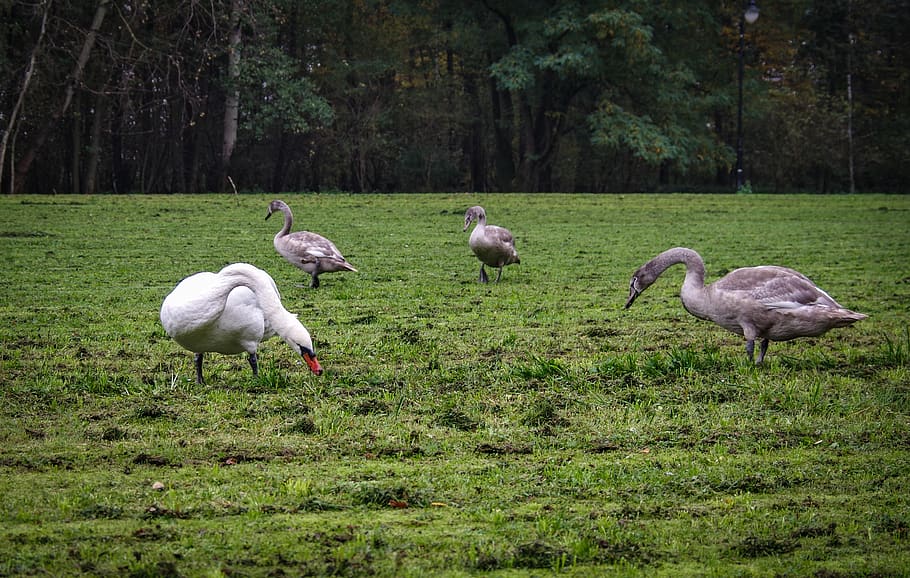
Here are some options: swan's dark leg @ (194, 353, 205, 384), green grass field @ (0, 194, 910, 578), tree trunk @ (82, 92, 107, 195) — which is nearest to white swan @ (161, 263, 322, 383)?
swan's dark leg @ (194, 353, 205, 384)

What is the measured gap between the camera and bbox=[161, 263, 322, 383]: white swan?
7328 mm

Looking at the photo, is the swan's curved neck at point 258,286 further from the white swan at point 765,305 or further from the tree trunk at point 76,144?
the tree trunk at point 76,144

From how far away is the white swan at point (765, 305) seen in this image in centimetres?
803

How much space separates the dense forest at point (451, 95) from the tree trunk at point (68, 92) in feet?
0.31

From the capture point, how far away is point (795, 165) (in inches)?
2018

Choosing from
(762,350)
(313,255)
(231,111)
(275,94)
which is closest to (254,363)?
(762,350)

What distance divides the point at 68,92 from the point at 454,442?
31.1 metres

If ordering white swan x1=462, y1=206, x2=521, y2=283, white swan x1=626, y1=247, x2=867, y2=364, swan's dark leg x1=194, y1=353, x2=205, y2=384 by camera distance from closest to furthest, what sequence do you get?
swan's dark leg x1=194, y1=353, x2=205, y2=384 → white swan x1=626, y1=247, x2=867, y2=364 → white swan x1=462, y1=206, x2=521, y2=283

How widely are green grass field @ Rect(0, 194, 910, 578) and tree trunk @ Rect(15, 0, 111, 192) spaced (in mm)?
21194

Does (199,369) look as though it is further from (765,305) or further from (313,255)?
(313,255)

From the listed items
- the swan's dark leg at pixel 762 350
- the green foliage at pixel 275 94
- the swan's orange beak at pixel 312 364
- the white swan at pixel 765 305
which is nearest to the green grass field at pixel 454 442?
the swan's dark leg at pixel 762 350

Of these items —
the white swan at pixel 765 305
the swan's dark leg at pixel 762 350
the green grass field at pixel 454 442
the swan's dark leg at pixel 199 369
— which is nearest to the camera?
the green grass field at pixel 454 442

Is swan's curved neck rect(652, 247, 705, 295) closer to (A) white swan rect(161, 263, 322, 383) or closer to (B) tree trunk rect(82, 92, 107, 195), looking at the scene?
(A) white swan rect(161, 263, 322, 383)

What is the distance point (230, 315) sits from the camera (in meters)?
7.42
